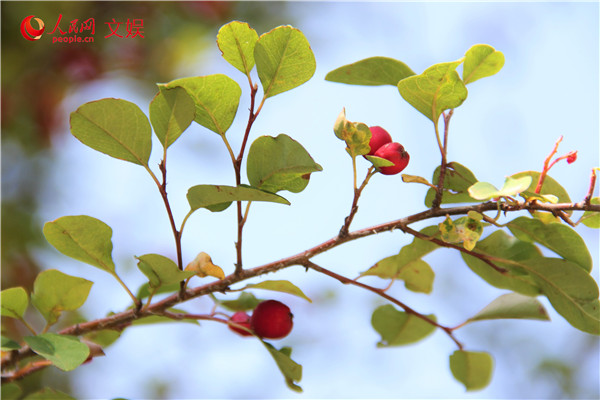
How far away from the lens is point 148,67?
2.04 meters

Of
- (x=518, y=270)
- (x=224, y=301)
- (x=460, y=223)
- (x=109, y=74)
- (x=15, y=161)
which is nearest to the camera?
(x=460, y=223)

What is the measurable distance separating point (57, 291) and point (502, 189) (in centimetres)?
59

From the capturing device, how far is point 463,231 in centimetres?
61

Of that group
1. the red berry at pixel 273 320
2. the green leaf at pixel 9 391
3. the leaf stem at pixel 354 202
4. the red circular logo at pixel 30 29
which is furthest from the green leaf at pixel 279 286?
the red circular logo at pixel 30 29

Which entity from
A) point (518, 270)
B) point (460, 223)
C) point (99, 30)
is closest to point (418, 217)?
point (460, 223)

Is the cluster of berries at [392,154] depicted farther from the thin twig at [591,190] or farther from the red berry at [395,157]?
the thin twig at [591,190]

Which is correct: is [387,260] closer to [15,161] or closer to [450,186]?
[450,186]

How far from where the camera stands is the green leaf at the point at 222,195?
576mm

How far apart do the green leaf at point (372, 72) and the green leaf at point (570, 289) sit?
274 mm

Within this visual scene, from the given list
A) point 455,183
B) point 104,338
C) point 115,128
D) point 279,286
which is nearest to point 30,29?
point 104,338

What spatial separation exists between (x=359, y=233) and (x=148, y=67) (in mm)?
1613

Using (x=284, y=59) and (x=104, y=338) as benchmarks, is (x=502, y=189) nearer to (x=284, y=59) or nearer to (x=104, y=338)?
(x=284, y=59)

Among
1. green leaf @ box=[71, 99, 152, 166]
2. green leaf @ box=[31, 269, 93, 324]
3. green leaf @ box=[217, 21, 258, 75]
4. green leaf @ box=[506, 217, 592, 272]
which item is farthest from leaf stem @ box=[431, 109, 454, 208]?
green leaf @ box=[31, 269, 93, 324]

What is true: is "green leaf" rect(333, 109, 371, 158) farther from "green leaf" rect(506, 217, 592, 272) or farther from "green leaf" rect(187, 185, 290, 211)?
"green leaf" rect(506, 217, 592, 272)
